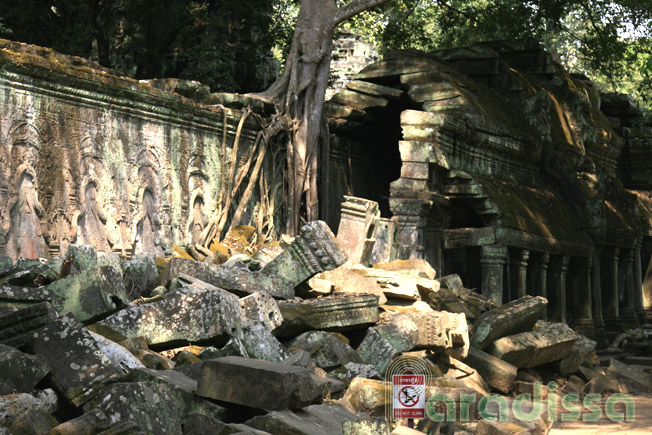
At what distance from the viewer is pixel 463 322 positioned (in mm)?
10219

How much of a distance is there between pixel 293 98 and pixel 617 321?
958 cm

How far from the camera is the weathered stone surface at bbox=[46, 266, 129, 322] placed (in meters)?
6.83

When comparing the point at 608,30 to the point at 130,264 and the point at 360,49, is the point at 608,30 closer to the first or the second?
the point at 360,49

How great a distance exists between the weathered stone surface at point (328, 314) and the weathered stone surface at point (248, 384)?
9.26 feet

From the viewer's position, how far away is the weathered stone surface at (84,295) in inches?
269

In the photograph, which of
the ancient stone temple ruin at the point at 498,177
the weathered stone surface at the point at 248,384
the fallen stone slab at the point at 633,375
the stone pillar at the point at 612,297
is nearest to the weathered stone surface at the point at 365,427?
the weathered stone surface at the point at 248,384

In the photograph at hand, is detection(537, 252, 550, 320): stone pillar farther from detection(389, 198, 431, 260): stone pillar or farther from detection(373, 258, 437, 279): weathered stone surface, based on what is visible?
detection(373, 258, 437, 279): weathered stone surface

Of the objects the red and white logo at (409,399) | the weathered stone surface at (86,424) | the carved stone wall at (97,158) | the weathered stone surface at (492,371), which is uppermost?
the carved stone wall at (97,158)

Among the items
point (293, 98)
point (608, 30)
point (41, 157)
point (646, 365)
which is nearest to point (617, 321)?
point (646, 365)

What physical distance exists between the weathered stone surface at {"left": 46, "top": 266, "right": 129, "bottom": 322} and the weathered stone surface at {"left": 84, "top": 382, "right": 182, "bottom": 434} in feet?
5.12

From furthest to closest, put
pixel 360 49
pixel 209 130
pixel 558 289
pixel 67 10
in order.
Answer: pixel 360 49, pixel 558 289, pixel 67 10, pixel 209 130

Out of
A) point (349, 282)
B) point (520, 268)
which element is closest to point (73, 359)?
point (349, 282)

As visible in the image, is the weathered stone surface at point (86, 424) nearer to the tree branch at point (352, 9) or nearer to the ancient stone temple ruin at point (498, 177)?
the ancient stone temple ruin at point (498, 177)

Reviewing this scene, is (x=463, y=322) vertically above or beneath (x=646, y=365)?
above
